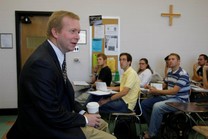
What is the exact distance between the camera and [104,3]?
16.3 feet

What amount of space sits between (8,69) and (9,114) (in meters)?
0.87

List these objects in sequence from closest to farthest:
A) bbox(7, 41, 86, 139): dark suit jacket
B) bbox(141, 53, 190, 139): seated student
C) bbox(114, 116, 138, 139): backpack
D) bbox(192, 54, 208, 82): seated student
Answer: bbox(7, 41, 86, 139): dark suit jacket
bbox(141, 53, 190, 139): seated student
bbox(114, 116, 138, 139): backpack
bbox(192, 54, 208, 82): seated student

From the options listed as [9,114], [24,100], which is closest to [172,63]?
[24,100]

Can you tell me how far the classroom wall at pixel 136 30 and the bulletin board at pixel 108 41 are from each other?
0.33ft

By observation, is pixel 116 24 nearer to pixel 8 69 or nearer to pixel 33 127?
pixel 8 69

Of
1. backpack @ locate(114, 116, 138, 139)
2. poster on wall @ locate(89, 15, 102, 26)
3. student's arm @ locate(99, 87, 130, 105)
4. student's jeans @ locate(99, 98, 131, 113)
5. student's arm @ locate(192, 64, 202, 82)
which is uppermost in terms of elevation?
poster on wall @ locate(89, 15, 102, 26)

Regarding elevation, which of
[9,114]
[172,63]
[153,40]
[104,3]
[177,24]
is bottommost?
[9,114]

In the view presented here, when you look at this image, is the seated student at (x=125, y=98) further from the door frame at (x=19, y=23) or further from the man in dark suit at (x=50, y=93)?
the door frame at (x=19, y=23)

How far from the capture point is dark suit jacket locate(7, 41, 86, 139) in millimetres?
1433

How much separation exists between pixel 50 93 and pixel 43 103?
0.07m

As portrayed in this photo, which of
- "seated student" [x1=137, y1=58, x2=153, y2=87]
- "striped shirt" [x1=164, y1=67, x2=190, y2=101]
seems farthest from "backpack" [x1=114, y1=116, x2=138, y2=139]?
"seated student" [x1=137, y1=58, x2=153, y2=87]

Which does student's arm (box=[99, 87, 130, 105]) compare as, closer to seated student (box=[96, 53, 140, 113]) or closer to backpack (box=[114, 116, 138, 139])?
seated student (box=[96, 53, 140, 113])

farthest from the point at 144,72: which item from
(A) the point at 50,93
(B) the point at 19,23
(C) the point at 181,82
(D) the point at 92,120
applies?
(A) the point at 50,93

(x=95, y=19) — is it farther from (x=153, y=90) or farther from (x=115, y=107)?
(x=115, y=107)
